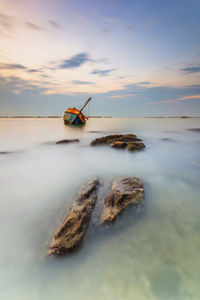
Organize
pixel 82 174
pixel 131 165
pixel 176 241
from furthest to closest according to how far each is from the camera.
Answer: pixel 131 165, pixel 82 174, pixel 176 241

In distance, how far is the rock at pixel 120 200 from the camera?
10.5 ft

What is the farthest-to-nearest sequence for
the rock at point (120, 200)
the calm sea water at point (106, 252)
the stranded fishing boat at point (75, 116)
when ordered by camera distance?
the stranded fishing boat at point (75, 116) < the rock at point (120, 200) < the calm sea water at point (106, 252)

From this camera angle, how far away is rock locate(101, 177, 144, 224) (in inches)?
126

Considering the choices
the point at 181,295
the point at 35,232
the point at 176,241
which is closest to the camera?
the point at 181,295

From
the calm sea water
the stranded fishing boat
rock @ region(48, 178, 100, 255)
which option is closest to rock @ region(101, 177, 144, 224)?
the calm sea water

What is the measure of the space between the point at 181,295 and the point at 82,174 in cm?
466

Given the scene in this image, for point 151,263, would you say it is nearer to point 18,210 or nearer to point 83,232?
point 83,232

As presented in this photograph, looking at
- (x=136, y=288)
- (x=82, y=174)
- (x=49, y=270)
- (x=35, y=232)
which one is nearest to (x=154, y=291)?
(x=136, y=288)

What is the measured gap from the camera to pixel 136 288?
2008 mm

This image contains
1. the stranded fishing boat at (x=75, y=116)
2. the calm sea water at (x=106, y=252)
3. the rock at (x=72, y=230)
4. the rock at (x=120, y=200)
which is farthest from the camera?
the stranded fishing boat at (x=75, y=116)

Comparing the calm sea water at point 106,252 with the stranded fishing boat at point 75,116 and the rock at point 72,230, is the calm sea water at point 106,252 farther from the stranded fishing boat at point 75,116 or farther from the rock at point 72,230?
the stranded fishing boat at point 75,116

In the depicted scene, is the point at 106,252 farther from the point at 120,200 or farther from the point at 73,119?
the point at 73,119

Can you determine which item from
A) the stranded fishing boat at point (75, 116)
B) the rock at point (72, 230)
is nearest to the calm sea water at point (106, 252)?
the rock at point (72, 230)

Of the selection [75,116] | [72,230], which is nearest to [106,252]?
[72,230]
